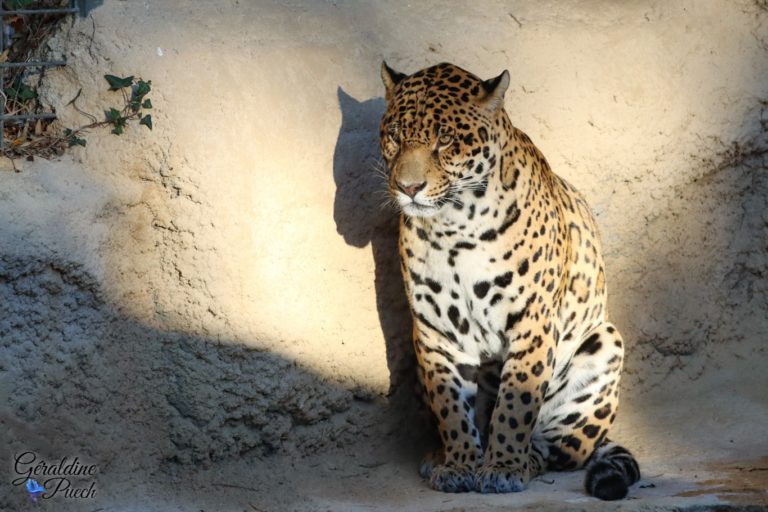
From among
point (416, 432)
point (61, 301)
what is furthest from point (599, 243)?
point (61, 301)

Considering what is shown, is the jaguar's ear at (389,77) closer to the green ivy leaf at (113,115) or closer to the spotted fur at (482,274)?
the spotted fur at (482,274)

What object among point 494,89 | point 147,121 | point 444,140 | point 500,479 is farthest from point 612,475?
point 147,121

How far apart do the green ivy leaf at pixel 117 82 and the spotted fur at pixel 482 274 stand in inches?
61.6

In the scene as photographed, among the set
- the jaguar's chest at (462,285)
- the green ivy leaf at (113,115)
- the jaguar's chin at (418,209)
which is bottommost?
the jaguar's chest at (462,285)

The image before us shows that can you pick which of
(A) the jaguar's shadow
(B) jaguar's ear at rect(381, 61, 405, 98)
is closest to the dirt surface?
(A) the jaguar's shadow

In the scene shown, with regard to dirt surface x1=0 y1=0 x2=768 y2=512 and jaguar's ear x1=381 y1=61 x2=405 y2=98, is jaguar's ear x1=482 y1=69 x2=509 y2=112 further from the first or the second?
dirt surface x1=0 y1=0 x2=768 y2=512

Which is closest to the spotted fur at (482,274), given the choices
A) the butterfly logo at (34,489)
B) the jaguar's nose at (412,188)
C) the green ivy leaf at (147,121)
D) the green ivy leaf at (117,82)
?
the jaguar's nose at (412,188)

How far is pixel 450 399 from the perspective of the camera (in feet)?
25.3

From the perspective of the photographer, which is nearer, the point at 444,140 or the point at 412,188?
the point at 412,188

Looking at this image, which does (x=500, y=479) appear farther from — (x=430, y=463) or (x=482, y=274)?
(x=482, y=274)

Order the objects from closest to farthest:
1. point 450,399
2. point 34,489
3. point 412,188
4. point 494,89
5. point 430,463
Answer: point 34,489 → point 412,188 → point 494,89 → point 450,399 → point 430,463

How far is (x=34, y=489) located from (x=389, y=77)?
3.27 metres

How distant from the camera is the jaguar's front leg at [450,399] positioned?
7.60 meters

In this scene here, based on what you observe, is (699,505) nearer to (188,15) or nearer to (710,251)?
(710,251)
